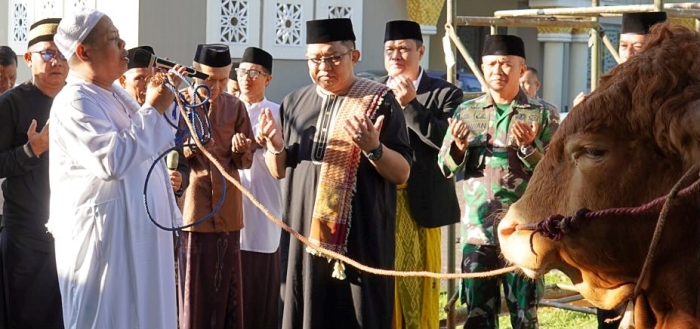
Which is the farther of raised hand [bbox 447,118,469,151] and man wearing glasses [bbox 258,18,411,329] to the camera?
raised hand [bbox 447,118,469,151]

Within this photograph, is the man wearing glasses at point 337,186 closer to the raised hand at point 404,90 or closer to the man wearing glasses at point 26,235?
the raised hand at point 404,90

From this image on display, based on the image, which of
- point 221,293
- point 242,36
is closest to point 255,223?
point 221,293

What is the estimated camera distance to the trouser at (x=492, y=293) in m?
6.12

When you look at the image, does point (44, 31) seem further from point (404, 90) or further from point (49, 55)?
point (404, 90)

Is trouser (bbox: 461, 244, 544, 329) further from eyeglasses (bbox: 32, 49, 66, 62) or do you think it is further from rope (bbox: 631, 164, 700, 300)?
rope (bbox: 631, 164, 700, 300)

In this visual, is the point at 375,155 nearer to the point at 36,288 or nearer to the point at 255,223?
the point at 255,223

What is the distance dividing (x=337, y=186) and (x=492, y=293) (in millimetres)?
1312

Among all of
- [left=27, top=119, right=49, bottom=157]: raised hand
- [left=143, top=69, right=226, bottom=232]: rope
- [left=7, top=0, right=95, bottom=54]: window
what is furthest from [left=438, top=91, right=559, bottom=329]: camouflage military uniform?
[left=7, top=0, right=95, bottom=54]: window

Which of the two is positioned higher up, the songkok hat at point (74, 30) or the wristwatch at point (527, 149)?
the songkok hat at point (74, 30)

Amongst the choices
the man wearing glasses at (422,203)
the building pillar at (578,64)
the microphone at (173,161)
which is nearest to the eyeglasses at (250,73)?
the man wearing glasses at (422,203)

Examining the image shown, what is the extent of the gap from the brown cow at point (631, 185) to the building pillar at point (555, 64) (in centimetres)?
2143

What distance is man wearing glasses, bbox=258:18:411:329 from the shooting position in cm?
554

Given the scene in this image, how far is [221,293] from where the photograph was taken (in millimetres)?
6469

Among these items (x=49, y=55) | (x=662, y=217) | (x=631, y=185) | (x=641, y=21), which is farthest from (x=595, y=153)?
(x=49, y=55)
